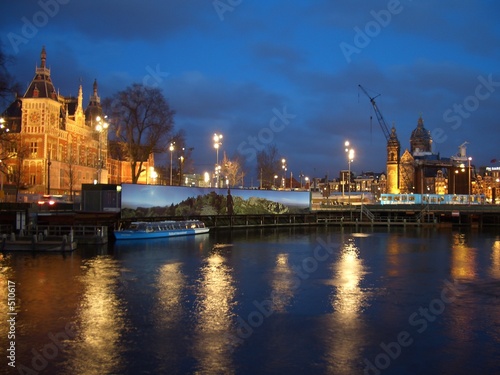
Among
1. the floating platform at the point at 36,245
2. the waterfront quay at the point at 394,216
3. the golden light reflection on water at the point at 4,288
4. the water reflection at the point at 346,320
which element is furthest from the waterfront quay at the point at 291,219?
the water reflection at the point at 346,320

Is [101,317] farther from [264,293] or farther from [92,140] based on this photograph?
[92,140]

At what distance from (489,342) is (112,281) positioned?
2058 centimetres

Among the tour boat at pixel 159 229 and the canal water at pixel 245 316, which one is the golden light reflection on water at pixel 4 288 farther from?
the tour boat at pixel 159 229

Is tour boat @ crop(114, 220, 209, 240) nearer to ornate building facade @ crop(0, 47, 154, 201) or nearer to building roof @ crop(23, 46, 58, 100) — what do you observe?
ornate building facade @ crop(0, 47, 154, 201)

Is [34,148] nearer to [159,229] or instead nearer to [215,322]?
[159,229]

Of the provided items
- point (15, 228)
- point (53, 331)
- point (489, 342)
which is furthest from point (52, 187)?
point (489, 342)

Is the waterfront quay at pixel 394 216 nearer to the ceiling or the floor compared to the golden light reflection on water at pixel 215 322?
nearer to the ceiling

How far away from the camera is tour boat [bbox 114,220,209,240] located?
190 feet

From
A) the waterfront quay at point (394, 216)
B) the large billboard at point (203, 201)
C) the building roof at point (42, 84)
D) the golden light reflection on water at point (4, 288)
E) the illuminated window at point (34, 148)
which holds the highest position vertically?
the building roof at point (42, 84)

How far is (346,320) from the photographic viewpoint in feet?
73.0

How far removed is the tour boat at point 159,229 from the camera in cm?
5803

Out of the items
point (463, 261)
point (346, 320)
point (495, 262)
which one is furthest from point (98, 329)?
point (495, 262)

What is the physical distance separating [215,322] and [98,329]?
15.3 ft

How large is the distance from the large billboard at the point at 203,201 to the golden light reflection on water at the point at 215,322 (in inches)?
1170
